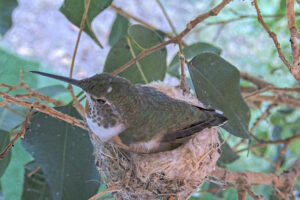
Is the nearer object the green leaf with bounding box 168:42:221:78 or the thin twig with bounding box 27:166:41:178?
the thin twig with bounding box 27:166:41:178

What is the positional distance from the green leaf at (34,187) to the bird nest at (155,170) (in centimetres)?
30

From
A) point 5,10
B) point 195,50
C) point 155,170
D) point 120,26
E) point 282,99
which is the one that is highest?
point 120,26

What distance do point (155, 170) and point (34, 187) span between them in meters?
0.58

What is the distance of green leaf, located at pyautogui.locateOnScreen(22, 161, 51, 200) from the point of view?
1563 mm

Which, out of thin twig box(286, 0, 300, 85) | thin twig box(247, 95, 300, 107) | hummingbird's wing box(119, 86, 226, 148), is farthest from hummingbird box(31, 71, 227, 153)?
thin twig box(247, 95, 300, 107)

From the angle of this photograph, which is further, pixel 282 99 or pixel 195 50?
pixel 282 99

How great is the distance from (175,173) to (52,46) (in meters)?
4.12

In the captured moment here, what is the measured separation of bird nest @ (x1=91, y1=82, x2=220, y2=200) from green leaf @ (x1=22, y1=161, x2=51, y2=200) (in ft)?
1.00

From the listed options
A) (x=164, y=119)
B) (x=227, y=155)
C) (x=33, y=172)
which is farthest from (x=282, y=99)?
(x=33, y=172)

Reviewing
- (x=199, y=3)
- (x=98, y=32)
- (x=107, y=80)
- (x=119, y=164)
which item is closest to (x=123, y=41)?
(x=107, y=80)

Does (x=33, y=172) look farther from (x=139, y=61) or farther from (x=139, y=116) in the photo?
(x=139, y=61)

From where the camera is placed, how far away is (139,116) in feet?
4.63

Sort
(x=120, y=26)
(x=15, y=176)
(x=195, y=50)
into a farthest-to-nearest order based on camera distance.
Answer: (x=120, y=26) → (x=15, y=176) → (x=195, y=50)

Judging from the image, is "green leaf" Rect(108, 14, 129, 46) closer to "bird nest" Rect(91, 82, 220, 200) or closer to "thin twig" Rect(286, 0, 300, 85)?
"bird nest" Rect(91, 82, 220, 200)
